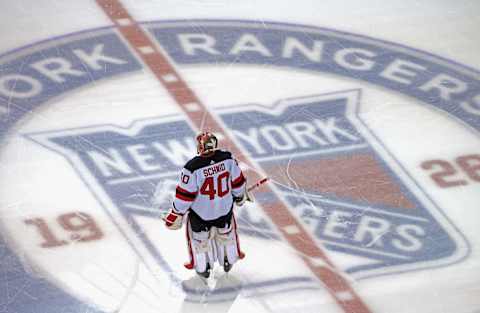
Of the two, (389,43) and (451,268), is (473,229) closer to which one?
(451,268)

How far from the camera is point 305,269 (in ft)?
21.8

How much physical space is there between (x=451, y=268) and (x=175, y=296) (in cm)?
147

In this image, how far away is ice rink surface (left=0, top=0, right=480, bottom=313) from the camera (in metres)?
6.54

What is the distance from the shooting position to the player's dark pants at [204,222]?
20.7ft

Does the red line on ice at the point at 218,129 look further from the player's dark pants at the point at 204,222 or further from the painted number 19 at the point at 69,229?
the painted number 19 at the point at 69,229

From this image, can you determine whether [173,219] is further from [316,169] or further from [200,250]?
[316,169]

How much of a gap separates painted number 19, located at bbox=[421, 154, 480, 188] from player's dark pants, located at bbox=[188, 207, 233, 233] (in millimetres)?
1607

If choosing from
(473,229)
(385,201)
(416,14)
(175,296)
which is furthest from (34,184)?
(416,14)

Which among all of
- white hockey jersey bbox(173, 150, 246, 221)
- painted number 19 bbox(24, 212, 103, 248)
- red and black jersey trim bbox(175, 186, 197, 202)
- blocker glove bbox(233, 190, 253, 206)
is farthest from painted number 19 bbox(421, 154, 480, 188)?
painted number 19 bbox(24, 212, 103, 248)

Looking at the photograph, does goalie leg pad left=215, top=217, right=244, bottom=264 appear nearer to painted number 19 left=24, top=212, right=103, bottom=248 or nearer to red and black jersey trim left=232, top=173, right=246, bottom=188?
red and black jersey trim left=232, top=173, right=246, bottom=188

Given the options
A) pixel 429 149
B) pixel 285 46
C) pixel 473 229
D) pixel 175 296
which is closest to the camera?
pixel 175 296

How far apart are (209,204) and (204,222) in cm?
11

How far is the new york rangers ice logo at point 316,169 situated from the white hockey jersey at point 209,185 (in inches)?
31.1

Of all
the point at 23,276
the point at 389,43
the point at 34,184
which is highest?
the point at 389,43
